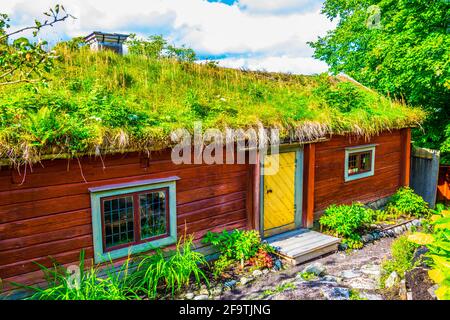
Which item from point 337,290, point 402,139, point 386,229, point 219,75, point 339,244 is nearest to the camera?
point 337,290

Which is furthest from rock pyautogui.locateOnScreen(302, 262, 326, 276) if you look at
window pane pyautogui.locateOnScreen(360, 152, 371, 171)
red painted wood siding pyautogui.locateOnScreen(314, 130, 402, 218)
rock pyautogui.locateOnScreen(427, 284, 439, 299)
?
window pane pyautogui.locateOnScreen(360, 152, 371, 171)

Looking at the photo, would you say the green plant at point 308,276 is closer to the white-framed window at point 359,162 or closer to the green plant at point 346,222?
the green plant at point 346,222

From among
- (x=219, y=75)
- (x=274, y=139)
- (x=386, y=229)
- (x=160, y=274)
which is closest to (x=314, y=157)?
(x=274, y=139)

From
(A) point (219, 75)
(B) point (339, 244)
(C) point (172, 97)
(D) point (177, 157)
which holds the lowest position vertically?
(B) point (339, 244)

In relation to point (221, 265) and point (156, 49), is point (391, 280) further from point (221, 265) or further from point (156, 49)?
point (156, 49)

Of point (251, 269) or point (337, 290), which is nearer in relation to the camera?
point (337, 290)

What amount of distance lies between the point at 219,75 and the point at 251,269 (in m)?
5.51

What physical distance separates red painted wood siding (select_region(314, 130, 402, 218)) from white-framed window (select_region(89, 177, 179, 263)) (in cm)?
416

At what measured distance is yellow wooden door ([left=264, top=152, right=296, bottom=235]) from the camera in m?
7.92

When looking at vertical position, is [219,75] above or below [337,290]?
above

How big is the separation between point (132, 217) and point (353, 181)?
649cm

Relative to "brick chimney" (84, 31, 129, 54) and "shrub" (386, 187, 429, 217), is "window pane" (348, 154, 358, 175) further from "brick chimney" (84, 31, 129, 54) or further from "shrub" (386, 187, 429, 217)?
"brick chimney" (84, 31, 129, 54)
